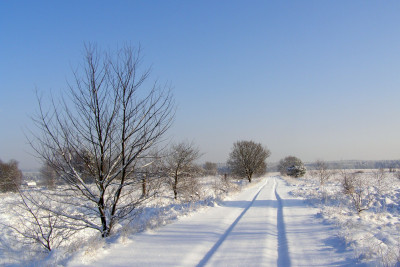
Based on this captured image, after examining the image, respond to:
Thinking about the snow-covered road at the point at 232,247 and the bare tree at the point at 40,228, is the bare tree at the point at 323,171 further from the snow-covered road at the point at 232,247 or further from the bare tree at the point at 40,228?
the bare tree at the point at 40,228

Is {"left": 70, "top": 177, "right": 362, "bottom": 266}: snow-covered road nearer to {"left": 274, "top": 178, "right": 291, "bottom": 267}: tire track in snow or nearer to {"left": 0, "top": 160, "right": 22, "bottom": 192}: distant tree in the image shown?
{"left": 274, "top": 178, "right": 291, "bottom": 267}: tire track in snow

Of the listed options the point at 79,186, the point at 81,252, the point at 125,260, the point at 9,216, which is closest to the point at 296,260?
the point at 125,260

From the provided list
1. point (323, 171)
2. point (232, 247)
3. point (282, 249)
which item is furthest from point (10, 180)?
point (323, 171)

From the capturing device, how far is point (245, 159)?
5222 centimetres

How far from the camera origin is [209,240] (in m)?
5.57

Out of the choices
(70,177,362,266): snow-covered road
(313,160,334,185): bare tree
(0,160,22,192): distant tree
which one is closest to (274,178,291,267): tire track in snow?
(70,177,362,266): snow-covered road

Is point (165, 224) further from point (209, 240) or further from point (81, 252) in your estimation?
point (81, 252)

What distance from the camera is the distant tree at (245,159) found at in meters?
51.2

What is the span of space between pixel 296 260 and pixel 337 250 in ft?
3.43

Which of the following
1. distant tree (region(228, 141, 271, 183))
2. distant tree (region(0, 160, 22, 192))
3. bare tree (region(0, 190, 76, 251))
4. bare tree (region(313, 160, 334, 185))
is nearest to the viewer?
distant tree (region(0, 160, 22, 192))

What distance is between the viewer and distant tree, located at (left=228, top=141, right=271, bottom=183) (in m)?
51.2

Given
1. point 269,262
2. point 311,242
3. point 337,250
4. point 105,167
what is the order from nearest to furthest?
1. point 269,262
2. point 337,250
3. point 311,242
4. point 105,167

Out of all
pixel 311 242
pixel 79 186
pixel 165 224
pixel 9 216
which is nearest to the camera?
pixel 311 242

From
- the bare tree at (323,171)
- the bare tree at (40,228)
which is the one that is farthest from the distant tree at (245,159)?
the bare tree at (40,228)
